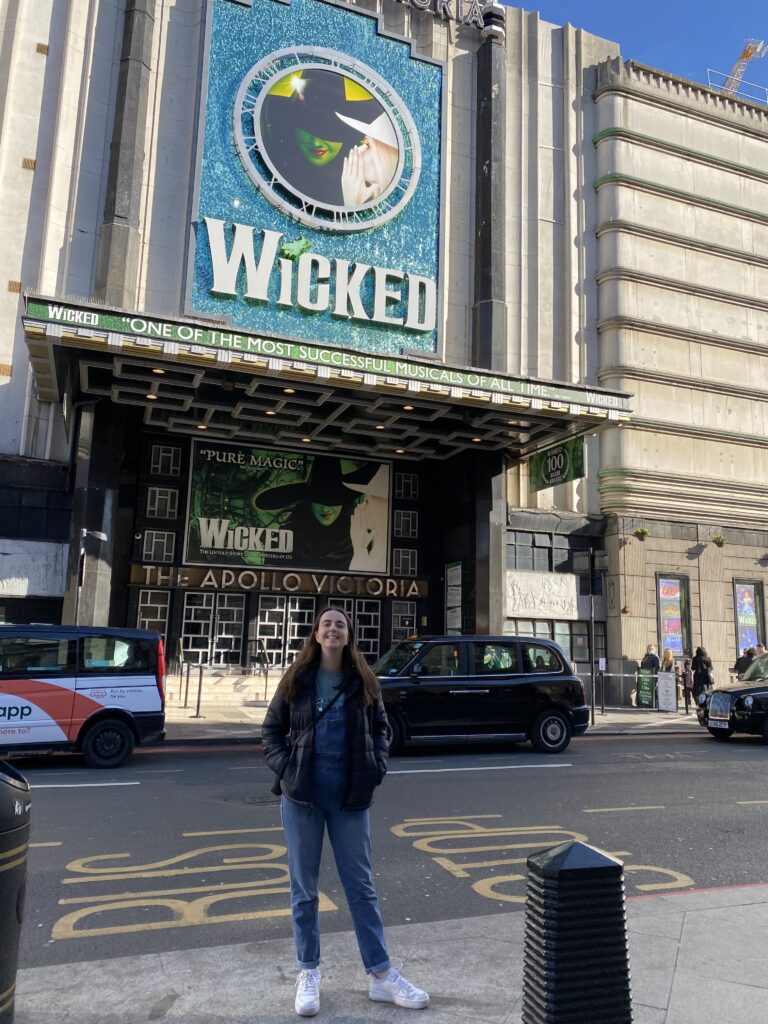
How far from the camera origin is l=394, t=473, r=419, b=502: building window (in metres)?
24.4

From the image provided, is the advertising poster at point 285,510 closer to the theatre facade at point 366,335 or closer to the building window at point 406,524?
the theatre facade at point 366,335

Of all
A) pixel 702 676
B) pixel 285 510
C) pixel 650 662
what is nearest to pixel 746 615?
pixel 702 676

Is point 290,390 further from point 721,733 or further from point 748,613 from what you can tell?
point 748,613

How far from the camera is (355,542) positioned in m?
23.3

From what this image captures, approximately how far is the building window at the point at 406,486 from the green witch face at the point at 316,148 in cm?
902

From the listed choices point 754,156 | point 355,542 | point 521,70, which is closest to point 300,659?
point 355,542

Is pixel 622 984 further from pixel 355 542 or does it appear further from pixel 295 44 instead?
Answer: pixel 295 44

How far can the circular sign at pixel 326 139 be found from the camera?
21625mm

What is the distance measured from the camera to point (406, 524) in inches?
958

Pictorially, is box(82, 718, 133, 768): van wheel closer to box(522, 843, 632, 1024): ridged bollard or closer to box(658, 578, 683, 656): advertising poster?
box(522, 843, 632, 1024): ridged bollard

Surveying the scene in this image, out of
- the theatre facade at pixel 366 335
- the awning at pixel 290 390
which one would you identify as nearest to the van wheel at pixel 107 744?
the theatre facade at pixel 366 335

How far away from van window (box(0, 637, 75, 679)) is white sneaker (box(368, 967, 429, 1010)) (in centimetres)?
868

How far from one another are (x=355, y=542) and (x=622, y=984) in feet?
66.7

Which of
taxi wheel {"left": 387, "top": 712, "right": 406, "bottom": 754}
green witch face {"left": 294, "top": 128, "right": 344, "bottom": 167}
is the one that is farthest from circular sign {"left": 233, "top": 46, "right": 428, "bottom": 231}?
taxi wheel {"left": 387, "top": 712, "right": 406, "bottom": 754}
